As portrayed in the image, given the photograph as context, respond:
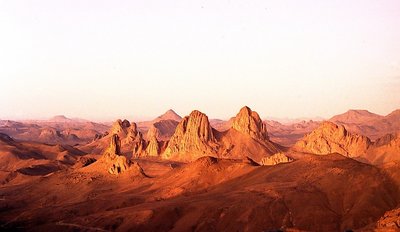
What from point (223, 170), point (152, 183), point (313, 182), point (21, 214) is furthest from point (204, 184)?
point (21, 214)

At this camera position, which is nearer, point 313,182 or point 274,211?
point 274,211

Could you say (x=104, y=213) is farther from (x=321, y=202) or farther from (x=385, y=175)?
(x=385, y=175)

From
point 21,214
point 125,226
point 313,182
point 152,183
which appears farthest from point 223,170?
point 21,214

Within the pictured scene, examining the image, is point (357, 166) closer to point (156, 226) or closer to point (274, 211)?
point (274, 211)

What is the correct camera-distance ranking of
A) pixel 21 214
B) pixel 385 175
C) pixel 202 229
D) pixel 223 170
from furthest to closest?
pixel 223 170 < pixel 21 214 < pixel 385 175 < pixel 202 229

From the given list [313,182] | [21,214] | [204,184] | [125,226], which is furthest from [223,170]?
[21,214]

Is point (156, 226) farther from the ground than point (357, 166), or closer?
closer

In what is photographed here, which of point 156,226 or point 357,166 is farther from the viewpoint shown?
point 357,166

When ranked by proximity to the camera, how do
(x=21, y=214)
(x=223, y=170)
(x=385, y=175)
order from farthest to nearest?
(x=223, y=170), (x=21, y=214), (x=385, y=175)

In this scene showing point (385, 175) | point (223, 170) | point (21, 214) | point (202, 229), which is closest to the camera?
point (202, 229)
